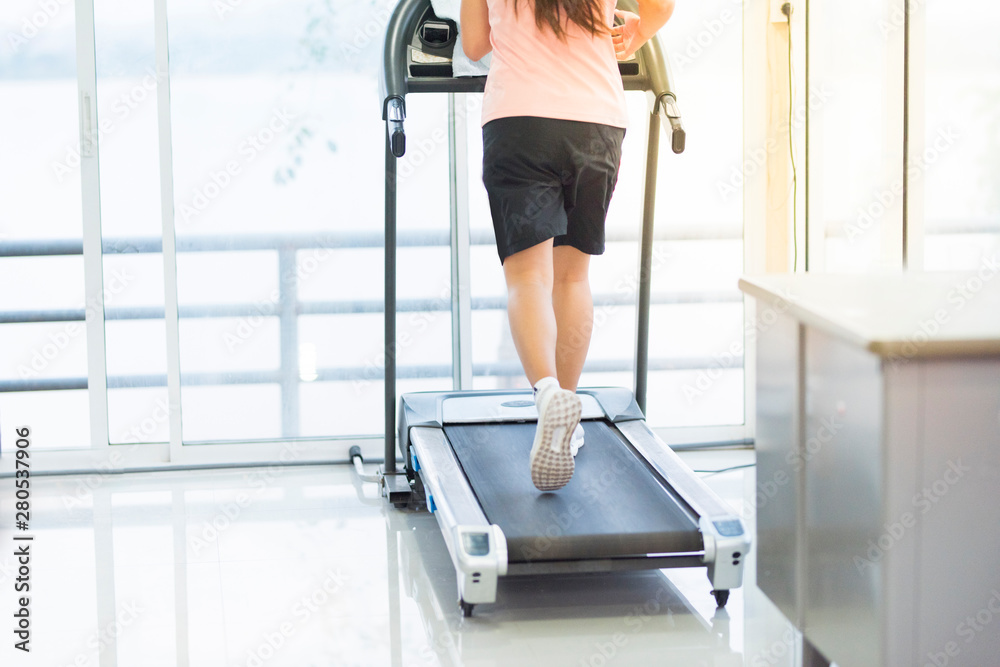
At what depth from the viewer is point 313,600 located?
2.27 m

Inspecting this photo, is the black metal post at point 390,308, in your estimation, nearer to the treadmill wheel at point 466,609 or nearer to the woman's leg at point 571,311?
the woman's leg at point 571,311

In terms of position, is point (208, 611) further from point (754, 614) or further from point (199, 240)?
point (199, 240)

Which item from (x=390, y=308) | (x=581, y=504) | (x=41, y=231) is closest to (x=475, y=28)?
(x=390, y=308)

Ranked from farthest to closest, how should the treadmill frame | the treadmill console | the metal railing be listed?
the metal railing → the treadmill console → the treadmill frame

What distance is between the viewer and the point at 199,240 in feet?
11.3

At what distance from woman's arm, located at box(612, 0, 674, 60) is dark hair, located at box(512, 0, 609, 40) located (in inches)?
6.6

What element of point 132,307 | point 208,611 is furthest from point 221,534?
point 132,307

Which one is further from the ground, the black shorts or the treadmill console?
the treadmill console

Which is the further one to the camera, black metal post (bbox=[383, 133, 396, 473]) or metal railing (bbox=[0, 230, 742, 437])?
metal railing (bbox=[0, 230, 742, 437])

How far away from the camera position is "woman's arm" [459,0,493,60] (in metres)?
2.47

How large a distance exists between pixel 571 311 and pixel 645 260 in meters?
0.51

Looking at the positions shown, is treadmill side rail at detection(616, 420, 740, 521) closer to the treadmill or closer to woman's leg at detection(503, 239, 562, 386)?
the treadmill

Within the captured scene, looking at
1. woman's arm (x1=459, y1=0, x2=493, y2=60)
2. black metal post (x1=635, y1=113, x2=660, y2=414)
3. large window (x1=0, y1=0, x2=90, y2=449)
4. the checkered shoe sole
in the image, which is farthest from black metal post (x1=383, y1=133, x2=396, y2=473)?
large window (x1=0, y1=0, x2=90, y2=449)

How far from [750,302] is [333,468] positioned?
157 cm
